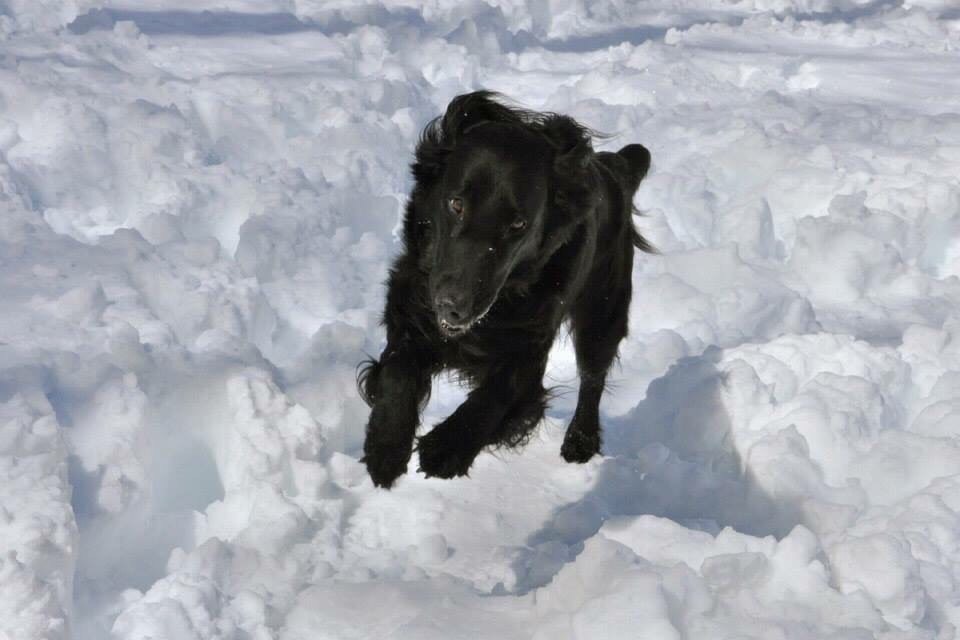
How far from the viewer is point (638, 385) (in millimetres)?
4105

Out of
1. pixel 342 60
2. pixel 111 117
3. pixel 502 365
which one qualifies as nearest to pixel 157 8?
pixel 342 60

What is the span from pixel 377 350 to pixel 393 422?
1.27m

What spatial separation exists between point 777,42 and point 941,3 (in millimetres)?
2510

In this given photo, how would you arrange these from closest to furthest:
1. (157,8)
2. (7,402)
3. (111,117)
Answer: (7,402), (111,117), (157,8)

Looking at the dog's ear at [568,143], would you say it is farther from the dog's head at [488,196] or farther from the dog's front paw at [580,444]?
the dog's front paw at [580,444]

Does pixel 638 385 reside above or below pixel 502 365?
below

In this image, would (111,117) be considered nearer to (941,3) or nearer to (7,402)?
(7,402)

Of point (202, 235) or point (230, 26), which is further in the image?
point (230, 26)

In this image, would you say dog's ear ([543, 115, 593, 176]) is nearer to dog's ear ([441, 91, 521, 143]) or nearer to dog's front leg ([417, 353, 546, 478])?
dog's ear ([441, 91, 521, 143])

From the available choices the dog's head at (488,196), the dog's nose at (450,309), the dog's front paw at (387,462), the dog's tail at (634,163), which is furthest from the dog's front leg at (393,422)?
the dog's tail at (634,163)

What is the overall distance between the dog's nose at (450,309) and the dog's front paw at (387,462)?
48 cm

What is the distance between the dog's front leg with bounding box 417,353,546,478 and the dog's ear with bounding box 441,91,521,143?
0.61 metres

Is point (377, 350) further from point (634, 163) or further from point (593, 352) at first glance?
point (634, 163)

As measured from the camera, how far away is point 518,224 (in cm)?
249
